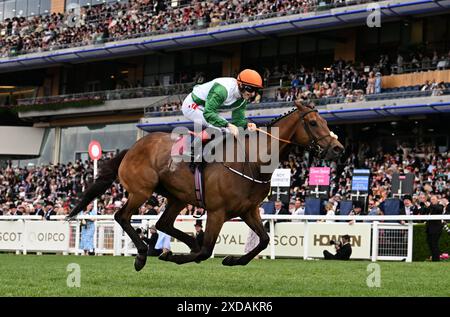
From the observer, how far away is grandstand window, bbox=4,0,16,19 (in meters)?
48.8

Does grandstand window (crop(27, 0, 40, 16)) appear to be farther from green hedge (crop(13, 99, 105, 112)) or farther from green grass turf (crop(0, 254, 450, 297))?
green grass turf (crop(0, 254, 450, 297))

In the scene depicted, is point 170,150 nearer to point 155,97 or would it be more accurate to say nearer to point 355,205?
point 355,205

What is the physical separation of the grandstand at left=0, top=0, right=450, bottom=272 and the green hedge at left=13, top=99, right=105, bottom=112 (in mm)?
64

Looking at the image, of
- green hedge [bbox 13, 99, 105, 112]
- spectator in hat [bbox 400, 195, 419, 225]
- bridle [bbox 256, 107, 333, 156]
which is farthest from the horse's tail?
green hedge [bbox 13, 99, 105, 112]

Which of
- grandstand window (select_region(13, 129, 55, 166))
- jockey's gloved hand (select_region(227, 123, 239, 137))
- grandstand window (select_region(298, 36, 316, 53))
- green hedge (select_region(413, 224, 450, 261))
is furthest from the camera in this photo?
grandstand window (select_region(13, 129, 55, 166))

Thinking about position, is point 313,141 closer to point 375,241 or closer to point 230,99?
point 230,99

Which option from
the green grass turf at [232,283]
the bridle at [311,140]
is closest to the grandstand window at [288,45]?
the green grass turf at [232,283]

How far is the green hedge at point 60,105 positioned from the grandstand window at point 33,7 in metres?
6.14

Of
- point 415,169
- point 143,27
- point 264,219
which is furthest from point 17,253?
point 143,27

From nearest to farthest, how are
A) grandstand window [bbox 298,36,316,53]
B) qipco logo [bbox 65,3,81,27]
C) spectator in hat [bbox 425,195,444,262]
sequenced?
spectator in hat [bbox 425,195,444,262]
grandstand window [bbox 298,36,316,53]
qipco logo [bbox 65,3,81,27]

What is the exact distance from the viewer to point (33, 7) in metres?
48.1

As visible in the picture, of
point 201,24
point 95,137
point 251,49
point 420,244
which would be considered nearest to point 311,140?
point 420,244

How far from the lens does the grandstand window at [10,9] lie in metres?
48.8

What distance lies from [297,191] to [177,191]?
53.6ft
